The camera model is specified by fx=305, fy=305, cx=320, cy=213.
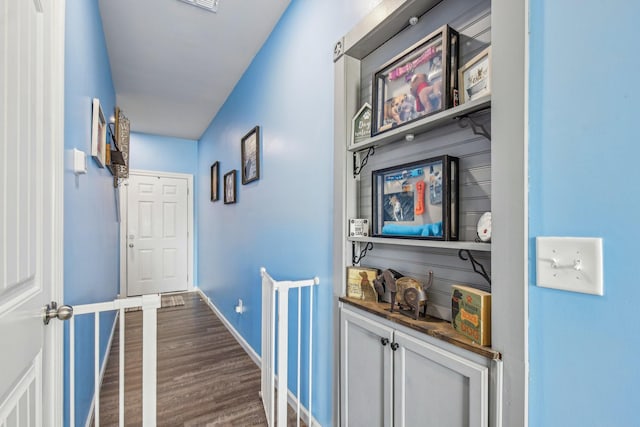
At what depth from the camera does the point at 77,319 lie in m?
1.64

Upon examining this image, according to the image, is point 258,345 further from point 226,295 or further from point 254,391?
point 226,295

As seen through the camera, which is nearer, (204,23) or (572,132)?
(572,132)

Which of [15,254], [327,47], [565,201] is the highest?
[327,47]

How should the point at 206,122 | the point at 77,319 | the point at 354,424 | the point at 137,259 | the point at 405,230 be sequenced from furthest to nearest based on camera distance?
the point at 137,259 < the point at 206,122 < the point at 77,319 < the point at 354,424 < the point at 405,230

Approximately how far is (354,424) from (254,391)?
1079mm

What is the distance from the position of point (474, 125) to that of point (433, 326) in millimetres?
666

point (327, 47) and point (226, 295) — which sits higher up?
point (327, 47)

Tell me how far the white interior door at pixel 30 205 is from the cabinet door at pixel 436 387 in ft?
3.60

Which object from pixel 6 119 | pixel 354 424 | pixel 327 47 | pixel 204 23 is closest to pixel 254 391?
pixel 354 424

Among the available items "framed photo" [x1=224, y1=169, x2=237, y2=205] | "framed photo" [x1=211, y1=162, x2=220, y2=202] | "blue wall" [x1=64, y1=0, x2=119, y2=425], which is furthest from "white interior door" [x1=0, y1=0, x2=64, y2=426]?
"framed photo" [x1=211, y1=162, x2=220, y2=202]

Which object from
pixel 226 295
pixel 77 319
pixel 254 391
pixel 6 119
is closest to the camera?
pixel 6 119

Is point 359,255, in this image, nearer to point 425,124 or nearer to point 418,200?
point 418,200

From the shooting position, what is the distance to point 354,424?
4.48 feet

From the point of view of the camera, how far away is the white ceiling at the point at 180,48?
219 centimetres
